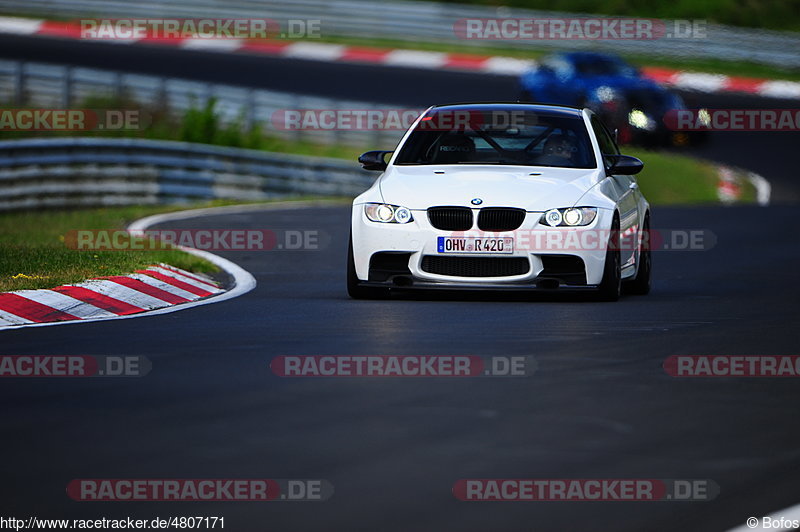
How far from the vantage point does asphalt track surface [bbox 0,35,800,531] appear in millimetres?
5934

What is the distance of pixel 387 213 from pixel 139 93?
19027 mm

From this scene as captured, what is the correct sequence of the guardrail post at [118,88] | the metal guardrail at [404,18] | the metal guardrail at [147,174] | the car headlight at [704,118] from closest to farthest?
the metal guardrail at [147,174]
the guardrail post at [118,88]
the car headlight at [704,118]
the metal guardrail at [404,18]

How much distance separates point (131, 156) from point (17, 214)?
249cm

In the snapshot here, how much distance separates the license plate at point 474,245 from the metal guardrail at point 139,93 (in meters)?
17.6

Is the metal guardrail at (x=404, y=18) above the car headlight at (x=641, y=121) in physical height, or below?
above

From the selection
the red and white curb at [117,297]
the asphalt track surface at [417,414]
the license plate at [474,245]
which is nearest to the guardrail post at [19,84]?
the red and white curb at [117,297]

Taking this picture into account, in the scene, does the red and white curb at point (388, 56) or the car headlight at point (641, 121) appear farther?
the red and white curb at point (388, 56)

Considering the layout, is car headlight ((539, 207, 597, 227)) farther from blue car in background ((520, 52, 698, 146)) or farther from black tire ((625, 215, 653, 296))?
blue car in background ((520, 52, 698, 146))

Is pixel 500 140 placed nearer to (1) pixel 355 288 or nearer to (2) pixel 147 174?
(1) pixel 355 288

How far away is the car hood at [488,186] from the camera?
12016mm

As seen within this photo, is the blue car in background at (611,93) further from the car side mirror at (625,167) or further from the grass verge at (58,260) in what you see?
the car side mirror at (625,167)

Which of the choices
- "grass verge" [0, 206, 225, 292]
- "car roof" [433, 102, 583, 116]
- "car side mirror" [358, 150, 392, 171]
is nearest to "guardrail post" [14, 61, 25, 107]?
"grass verge" [0, 206, 225, 292]

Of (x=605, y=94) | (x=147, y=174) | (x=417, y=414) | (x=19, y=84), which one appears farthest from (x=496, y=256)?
(x=605, y=94)

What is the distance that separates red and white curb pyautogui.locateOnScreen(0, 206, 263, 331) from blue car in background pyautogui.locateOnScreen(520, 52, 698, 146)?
59.2 ft
